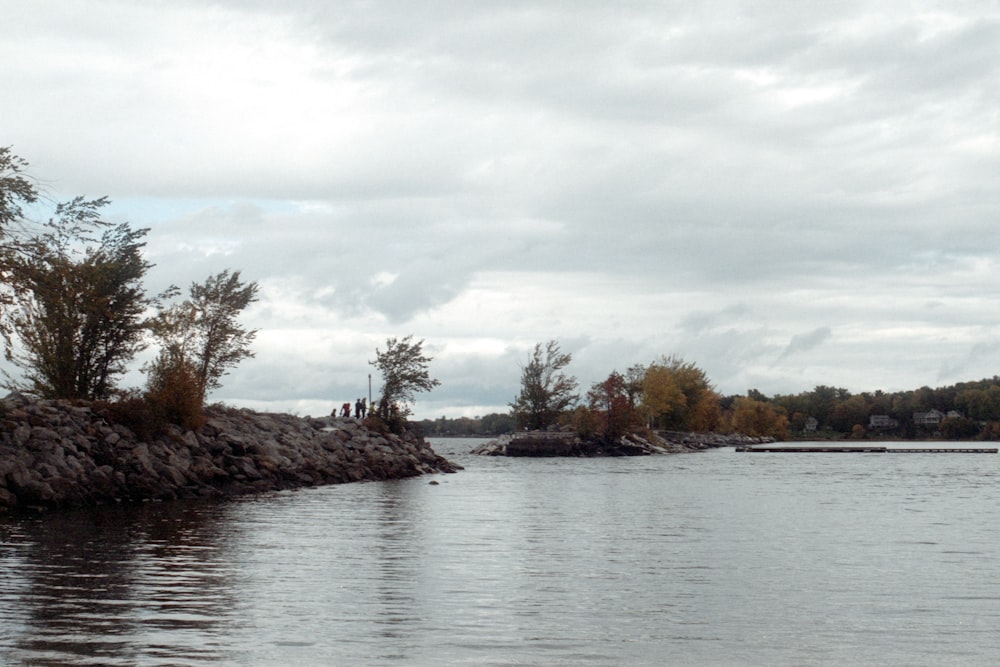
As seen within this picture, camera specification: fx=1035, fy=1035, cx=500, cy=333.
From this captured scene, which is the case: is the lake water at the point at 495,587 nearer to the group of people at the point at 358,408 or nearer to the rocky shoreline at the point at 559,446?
the group of people at the point at 358,408

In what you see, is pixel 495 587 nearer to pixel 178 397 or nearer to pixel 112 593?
pixel 112 593

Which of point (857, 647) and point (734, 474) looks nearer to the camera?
point (857, 647)

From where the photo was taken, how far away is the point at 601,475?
71.6m

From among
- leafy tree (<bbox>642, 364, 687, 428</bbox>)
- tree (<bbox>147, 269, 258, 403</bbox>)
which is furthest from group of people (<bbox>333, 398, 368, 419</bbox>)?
leafy tree (<bbox>642, 364, 687, 428</bbox>)

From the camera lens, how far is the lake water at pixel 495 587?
13586mm

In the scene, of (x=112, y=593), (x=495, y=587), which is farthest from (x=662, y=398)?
(x=112, y=593)

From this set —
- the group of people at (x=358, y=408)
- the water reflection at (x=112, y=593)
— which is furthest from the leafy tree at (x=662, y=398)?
the water reflection at (x=112, y=593)

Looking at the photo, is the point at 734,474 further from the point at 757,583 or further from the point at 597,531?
the point at 757,583

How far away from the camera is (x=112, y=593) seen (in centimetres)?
1738

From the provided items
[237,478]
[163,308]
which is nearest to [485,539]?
[237,478]

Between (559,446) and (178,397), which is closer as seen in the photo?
(178,397)

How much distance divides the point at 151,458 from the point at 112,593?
25.8 m

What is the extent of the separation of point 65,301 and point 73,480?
8819mm

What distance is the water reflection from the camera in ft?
43.1
